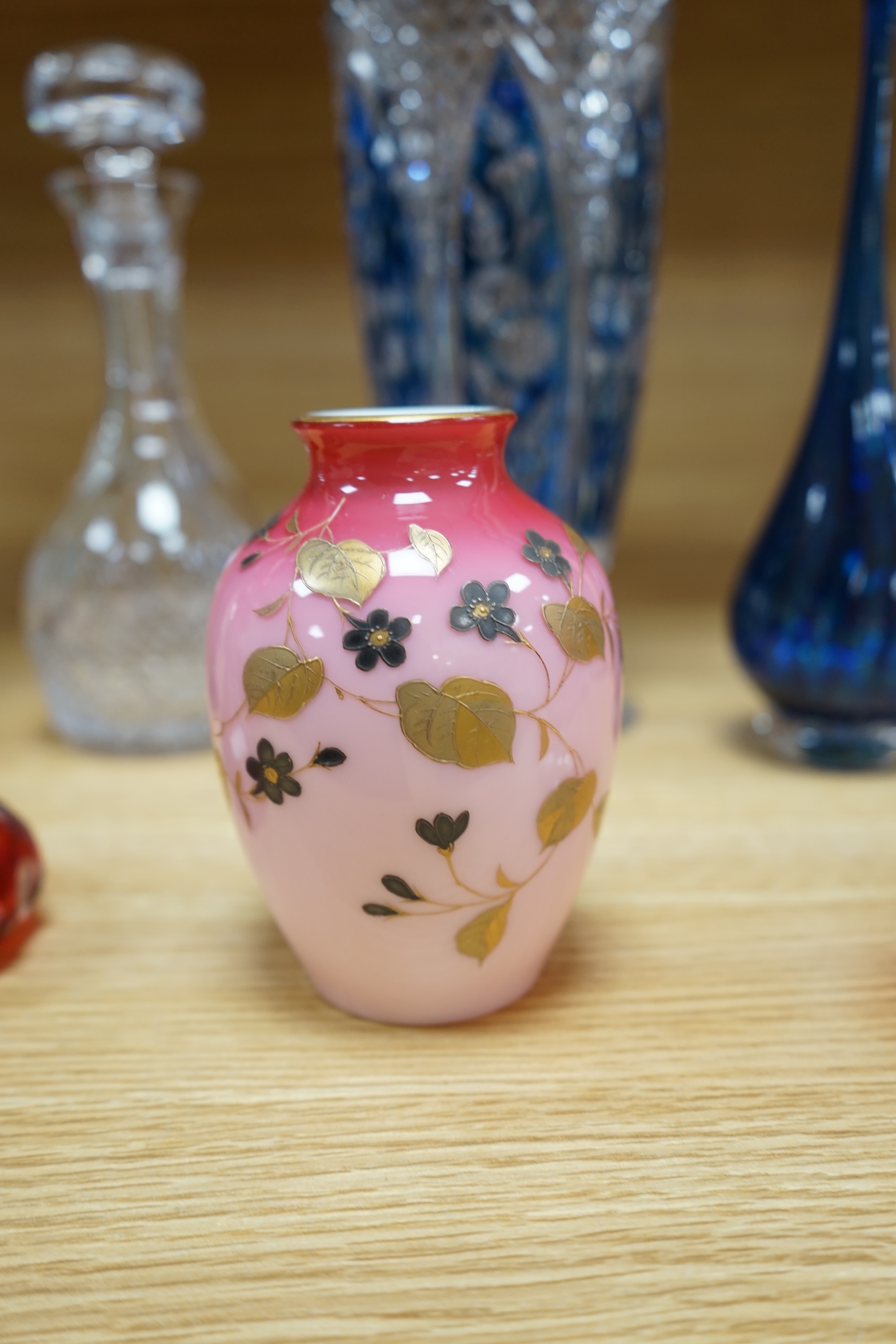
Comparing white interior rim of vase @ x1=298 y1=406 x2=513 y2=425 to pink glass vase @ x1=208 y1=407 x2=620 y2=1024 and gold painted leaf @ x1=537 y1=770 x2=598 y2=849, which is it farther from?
gold painted leaf @ x1=537 y1=770 x2=598 y2=849

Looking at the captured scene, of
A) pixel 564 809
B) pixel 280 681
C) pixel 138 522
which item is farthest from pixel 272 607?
pixel 138 522

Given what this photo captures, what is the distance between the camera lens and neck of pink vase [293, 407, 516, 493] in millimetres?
453

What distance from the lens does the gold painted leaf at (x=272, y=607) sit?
45cm

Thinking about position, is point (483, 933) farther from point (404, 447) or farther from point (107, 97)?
point (107, 97)

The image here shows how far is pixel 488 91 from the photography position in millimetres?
727

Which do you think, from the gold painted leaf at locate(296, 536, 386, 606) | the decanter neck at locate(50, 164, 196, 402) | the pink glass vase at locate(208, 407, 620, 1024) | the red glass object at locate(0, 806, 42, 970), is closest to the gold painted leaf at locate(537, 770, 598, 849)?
the pink glass vase at locate(208, 407, 620, 1024)

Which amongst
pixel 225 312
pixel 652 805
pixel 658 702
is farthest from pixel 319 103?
pixel 652 805

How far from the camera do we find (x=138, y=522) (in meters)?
0.81

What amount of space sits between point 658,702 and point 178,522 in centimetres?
36

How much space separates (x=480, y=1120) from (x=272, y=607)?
0.64 ft
